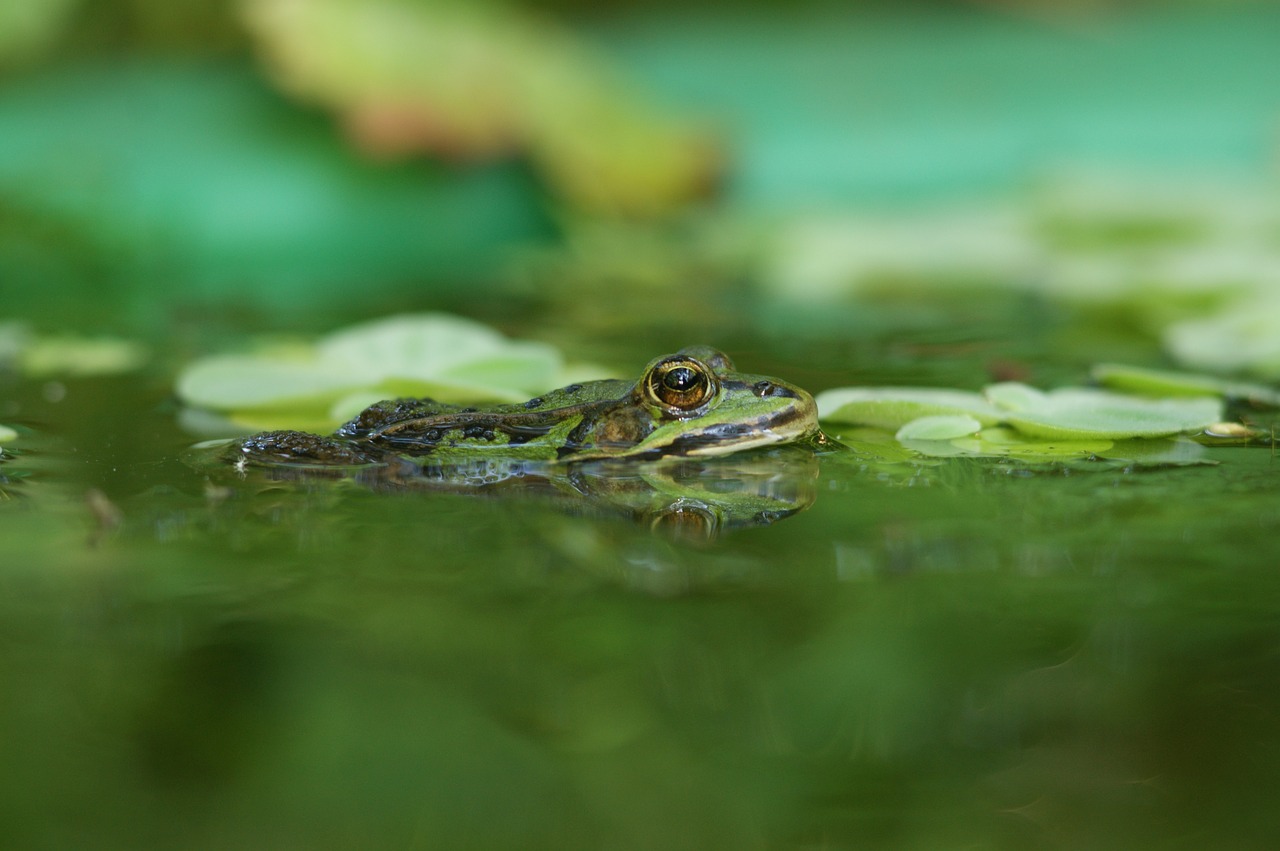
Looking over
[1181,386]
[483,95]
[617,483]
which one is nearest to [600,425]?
[617,483]

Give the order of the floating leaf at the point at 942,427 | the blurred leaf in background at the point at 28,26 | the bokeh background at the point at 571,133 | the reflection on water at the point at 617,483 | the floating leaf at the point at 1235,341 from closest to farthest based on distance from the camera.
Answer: the reflection on water at the point at 617,483, the floating leaf at the point at 942,427, the floating leaf at the point at 1235,341, the bokeh background at the point at 571,133, the blurred leaf in background at the point at 28,26

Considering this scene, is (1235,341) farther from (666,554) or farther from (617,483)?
(666,554)

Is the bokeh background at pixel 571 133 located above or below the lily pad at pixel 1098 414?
above

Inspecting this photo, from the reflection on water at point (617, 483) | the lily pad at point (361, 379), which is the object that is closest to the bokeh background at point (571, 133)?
the lily pad at point (361, 379)

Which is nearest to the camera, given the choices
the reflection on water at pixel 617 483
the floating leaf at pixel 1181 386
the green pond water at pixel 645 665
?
the green pond water at pixel 645 665

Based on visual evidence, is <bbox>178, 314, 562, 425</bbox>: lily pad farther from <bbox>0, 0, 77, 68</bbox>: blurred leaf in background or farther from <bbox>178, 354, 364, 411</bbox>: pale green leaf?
<bbox>0, 0, 77, 68</bbox>: blurred leaf in background

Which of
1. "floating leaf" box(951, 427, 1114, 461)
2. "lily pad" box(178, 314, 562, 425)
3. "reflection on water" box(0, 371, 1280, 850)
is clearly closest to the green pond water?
"reflection on water" box(0, 371, 1280, 850)

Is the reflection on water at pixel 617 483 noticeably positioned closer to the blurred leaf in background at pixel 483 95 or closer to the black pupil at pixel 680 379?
the black pupil at pixel 680 379
